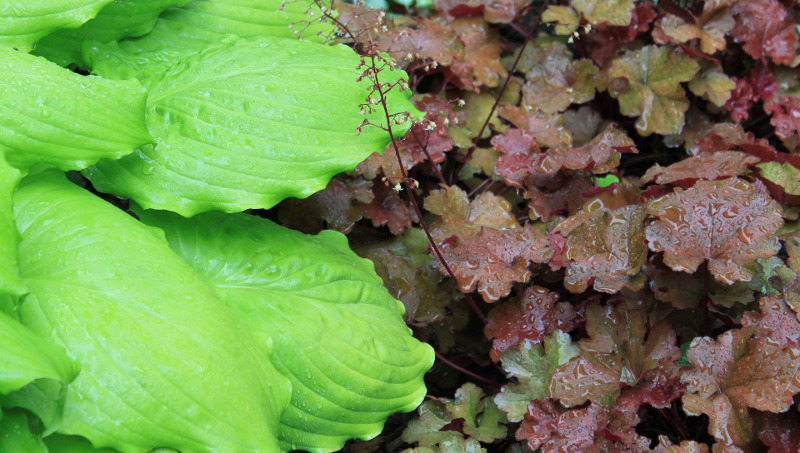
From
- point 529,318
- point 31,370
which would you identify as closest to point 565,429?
point 529,318

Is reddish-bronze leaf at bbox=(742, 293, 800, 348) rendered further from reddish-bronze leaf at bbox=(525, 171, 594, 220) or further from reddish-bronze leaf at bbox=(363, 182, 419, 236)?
reddish-bronze leaf at bbox=(363, 182, 419, 236)

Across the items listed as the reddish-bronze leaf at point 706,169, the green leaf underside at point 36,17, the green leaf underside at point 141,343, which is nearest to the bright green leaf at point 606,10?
the reddish-bronze leaf at point 706,169

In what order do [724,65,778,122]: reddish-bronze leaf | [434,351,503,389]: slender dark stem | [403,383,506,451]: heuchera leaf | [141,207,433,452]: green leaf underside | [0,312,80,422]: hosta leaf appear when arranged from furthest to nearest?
[724,65,778,122]: reddish-bronze leaf < [434,351,503,389]: slender dark stem < [403,383,506,451]: heuchera leaf < [141,207,433,452]: green leaf underside < [0,312,80,422]: hosta leaf

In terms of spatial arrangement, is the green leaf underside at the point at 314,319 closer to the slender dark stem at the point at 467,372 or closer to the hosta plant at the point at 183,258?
the hosta plant at the point at 183,258

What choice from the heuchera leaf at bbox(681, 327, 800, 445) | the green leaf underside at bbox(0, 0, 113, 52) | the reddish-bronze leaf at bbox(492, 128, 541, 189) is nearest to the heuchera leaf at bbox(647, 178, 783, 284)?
the heuchera leaf at bbox(681, 327, 800, 445)

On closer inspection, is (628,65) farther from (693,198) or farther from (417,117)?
(417,117)

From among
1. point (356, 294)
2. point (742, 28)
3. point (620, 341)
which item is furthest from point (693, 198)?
point (742, 28)
